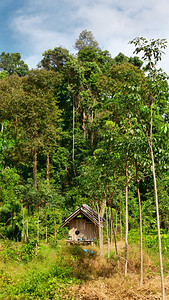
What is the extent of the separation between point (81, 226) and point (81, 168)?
4.61 metres

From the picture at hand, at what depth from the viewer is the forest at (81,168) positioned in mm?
5742

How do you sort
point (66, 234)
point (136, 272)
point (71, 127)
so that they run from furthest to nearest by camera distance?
point (71, 127) → point (66, 234) → point (136, 272)

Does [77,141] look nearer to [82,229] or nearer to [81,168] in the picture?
[81,168]

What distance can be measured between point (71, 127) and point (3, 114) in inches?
320

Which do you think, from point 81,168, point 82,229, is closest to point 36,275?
point 82,229

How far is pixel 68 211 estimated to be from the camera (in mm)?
19906

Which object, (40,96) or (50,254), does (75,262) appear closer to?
(50,254)

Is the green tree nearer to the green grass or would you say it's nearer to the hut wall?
the hut wall

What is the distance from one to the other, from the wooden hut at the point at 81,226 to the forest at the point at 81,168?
729 mm

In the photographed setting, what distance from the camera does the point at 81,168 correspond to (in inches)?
732

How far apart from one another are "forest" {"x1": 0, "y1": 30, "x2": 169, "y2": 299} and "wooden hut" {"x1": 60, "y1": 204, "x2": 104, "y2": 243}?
2.39 ft

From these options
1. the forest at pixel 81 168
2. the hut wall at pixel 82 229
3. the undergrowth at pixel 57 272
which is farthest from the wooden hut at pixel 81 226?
the undergrowth at pixel 57 272

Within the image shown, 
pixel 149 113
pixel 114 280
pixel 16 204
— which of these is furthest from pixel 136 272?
pixel 16 204

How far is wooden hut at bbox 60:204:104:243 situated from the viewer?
15.1m
